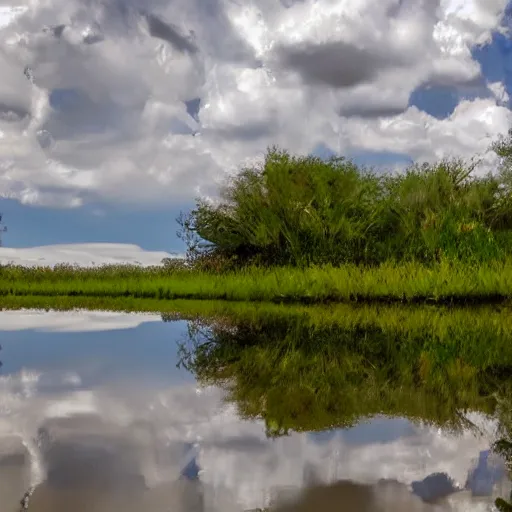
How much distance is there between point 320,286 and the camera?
12.6 meters

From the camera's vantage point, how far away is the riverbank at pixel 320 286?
12.0m

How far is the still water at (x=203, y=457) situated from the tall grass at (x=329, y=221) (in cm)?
1268

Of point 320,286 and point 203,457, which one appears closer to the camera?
point 203,457

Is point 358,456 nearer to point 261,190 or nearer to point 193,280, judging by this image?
point 193,280

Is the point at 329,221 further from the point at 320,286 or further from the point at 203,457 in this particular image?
the point at 203,457

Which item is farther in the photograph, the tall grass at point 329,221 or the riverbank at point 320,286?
the tall grass at point 329,221

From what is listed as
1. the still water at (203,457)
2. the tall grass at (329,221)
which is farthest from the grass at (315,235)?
the still water at (203,457)

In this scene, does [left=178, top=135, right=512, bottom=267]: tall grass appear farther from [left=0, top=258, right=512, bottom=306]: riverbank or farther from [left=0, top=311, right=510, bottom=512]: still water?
[left=0, top=311, right=510, bottom=512]: still water

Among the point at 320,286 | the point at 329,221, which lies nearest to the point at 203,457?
the point at 320,286

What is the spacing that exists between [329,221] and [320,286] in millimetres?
5099

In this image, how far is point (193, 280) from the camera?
48.7ft

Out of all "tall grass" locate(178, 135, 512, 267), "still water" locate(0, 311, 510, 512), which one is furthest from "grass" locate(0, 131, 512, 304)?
"still water" locate(0, 311, 510, 512)

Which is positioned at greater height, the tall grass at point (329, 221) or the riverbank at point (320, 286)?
the tall grass at point (329, 221)

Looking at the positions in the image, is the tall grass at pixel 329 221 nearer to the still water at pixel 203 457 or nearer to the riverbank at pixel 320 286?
the riverbank at pixel 320 286
